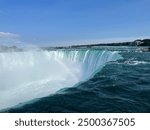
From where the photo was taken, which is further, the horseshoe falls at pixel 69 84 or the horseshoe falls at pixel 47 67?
the horseshoe falls at pixel 47 67

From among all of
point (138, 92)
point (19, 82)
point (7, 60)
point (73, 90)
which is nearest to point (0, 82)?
point (19, 82)

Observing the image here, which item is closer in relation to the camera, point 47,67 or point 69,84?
point 69,84

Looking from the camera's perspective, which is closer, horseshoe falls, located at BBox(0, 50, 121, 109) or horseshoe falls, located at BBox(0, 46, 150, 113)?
horseshoe falls, located at BBox(0, 46, 150, 113)

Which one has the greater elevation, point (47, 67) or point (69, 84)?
point (47, 67)

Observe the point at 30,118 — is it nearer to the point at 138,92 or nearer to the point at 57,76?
the point at 138,92
